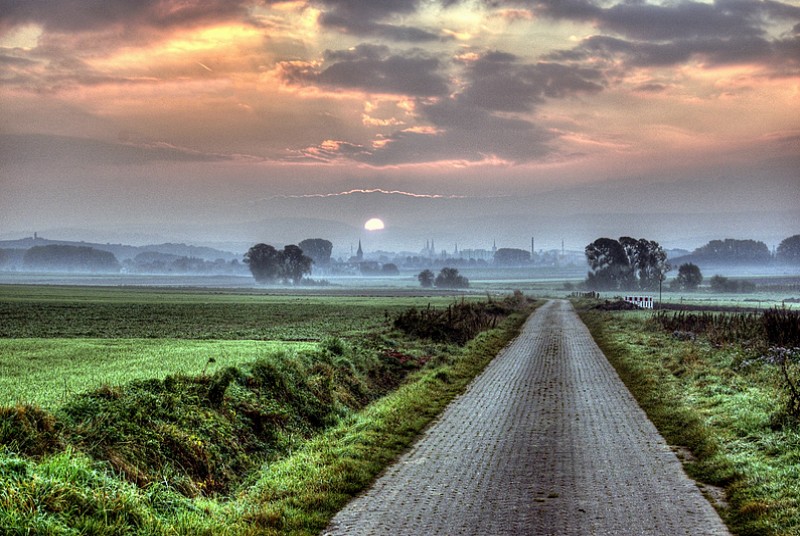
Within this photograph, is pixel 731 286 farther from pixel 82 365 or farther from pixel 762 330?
pixel 82 365

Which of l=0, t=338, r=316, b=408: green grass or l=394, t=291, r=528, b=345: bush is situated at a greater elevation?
l=0, t=338, r=316, b=408: green grass

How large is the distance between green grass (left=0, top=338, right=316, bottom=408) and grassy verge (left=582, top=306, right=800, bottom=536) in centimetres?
972

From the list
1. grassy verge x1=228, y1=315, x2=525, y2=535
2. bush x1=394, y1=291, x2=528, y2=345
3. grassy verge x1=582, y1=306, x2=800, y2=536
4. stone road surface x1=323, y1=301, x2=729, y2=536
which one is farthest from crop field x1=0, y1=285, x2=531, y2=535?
→ bush x1=394, y1=291, x2=528, y2=345

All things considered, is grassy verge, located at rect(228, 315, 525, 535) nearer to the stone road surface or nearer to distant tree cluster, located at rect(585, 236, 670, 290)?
the stone road surface

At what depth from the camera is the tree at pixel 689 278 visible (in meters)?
161

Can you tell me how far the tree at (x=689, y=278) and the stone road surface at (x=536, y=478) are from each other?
6250 inches

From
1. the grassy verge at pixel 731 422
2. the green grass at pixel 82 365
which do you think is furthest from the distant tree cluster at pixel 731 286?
the green grass at pixel 82 365

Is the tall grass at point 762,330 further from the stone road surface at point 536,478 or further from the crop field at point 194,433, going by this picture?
the crop field at point 194,433

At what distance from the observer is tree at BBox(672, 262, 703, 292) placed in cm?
16100

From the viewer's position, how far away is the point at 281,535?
7.49m

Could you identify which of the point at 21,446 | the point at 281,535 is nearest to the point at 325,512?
the point at 281,535

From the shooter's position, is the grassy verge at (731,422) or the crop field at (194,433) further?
the grassy verge at (731,422)

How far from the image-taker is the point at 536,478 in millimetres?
9438

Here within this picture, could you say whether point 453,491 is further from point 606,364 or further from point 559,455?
→ point 606,364
